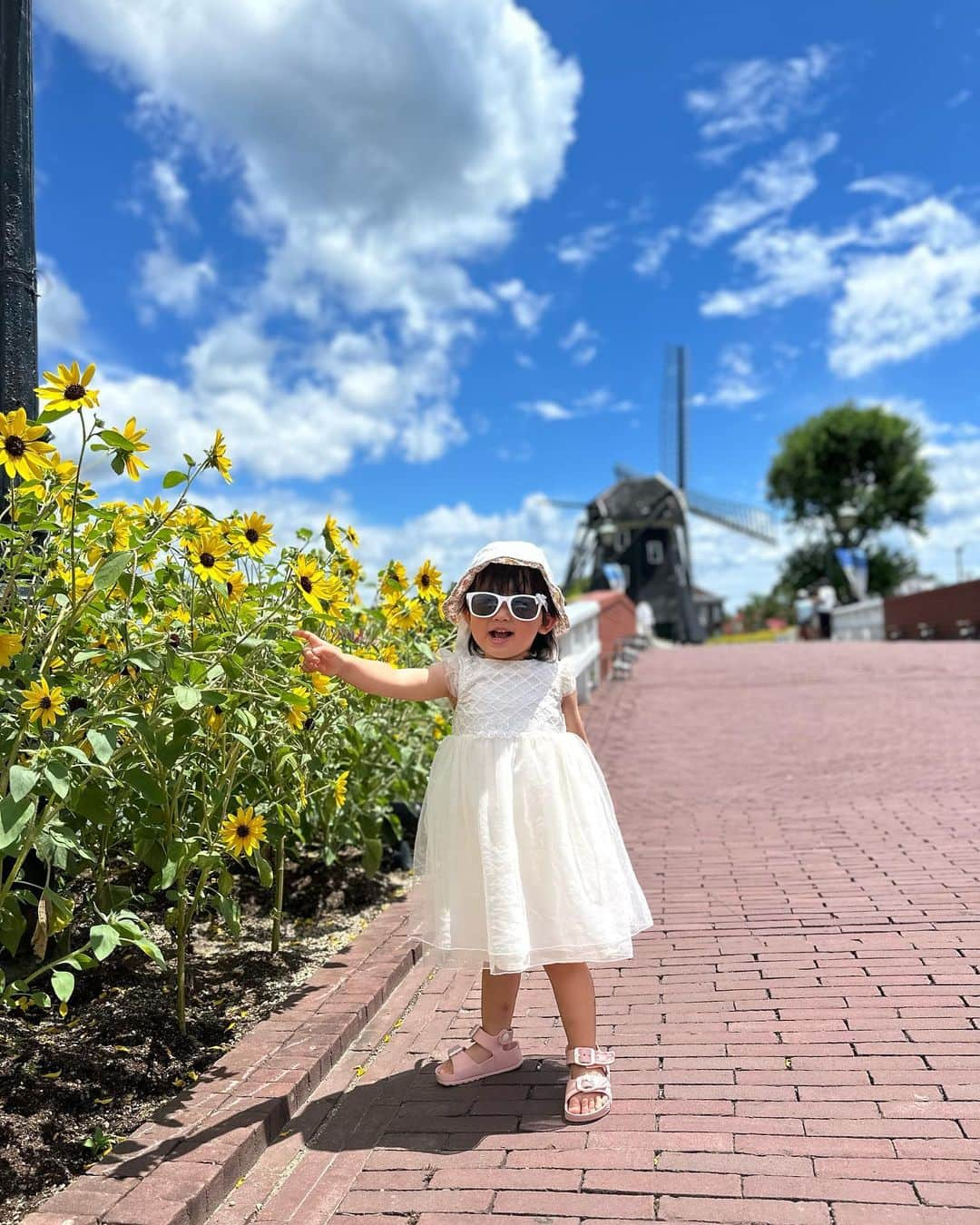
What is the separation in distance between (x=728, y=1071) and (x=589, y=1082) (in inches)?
17.7

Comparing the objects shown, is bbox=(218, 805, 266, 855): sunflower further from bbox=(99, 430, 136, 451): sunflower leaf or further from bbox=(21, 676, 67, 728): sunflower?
bbox=(99, 430, 136, 451): sunflower leaf

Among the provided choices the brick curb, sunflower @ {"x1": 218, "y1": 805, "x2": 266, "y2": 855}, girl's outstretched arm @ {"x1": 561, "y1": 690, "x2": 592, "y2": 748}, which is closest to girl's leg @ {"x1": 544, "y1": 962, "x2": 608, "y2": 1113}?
girl's outstretched arm @ {"x1": 561, "y1": 690, "x2": 592, "y2": 748}

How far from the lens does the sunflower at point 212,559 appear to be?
2.88m

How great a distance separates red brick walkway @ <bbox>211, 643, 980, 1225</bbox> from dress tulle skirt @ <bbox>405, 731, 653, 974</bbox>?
453mm

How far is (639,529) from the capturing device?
4634cm

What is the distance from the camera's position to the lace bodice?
2.96 metres

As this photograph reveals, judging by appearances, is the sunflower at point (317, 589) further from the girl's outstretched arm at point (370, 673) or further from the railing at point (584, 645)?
the railing at point (584, 645)

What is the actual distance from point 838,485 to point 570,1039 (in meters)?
54.1

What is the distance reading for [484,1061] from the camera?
3084 millimetres

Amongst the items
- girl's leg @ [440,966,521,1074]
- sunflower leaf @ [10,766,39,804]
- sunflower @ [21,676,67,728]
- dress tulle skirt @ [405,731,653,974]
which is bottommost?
girl's leg @ [440,966,521,1074]

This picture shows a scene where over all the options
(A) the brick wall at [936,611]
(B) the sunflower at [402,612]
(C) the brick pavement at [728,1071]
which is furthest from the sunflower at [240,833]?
(A) the brick wall at [936,611]

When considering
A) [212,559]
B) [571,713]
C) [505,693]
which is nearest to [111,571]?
[212,559]

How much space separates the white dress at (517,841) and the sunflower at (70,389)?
4.02 feet

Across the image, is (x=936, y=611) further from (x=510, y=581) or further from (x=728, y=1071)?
(x=510, y=581)
